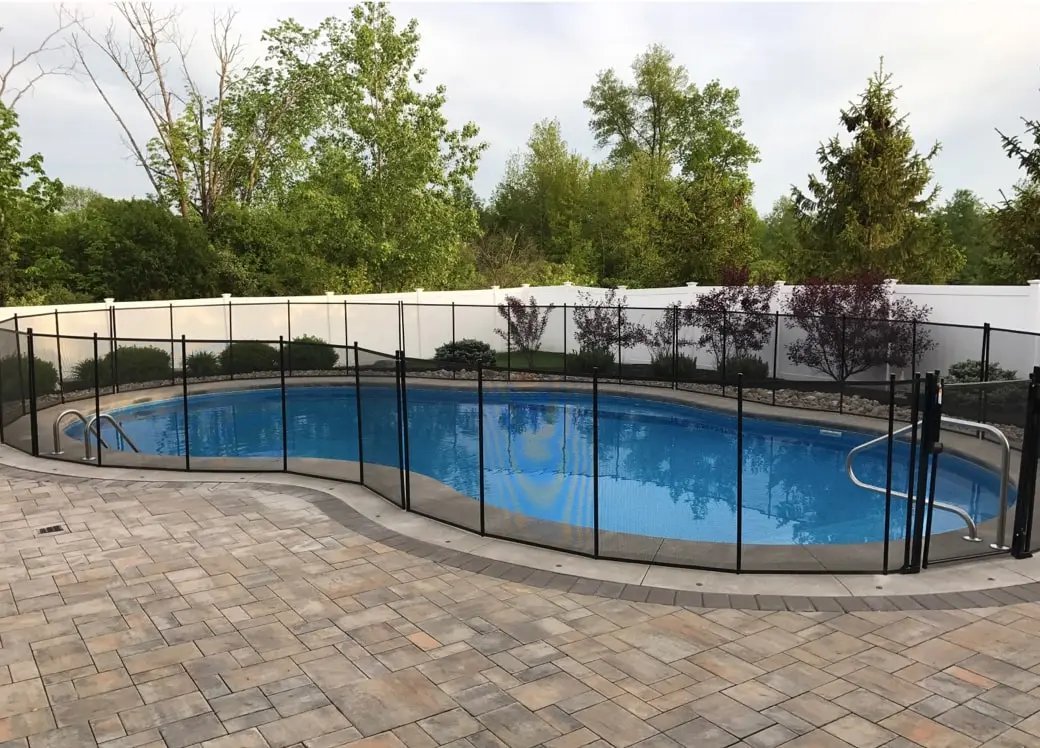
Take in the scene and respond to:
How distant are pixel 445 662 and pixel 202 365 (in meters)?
18.8

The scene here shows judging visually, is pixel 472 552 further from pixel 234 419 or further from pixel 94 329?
pixel 94 329

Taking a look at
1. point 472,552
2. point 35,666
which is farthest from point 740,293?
point 35,666

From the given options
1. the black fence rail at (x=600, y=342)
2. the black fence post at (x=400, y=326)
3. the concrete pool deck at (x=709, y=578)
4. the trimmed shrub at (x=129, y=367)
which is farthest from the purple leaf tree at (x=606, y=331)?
the concrete pool deck at (x=709, y=578)

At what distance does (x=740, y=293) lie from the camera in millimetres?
22703

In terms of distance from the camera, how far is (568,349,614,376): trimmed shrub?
74.9 feet

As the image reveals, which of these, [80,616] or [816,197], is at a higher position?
[816,197]

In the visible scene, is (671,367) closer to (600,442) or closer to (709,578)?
(600,442)

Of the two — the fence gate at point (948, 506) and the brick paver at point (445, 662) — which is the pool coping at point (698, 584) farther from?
the fence gate at point (948, 506)

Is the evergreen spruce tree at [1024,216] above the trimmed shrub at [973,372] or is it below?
above

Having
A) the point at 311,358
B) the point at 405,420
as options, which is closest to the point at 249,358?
the point at 311,358

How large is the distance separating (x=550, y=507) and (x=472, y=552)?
411 cm

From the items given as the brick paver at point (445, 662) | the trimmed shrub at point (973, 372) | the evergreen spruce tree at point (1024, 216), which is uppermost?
the evergreen spruce tree at point (1024, 216)

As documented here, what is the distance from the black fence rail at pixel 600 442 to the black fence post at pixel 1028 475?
0.02 meters

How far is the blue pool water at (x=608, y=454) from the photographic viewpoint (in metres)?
11.4
